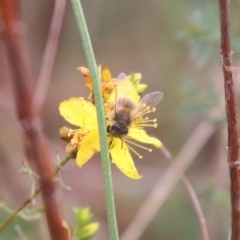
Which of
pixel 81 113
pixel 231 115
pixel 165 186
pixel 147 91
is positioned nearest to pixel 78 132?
pixel 81 113

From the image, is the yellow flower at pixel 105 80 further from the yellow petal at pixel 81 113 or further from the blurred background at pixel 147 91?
the blurred background at pixel 147 91

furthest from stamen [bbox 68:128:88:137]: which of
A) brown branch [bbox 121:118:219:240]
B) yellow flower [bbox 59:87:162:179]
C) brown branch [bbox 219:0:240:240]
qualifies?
brown branch [bbox 121:118:219:240]

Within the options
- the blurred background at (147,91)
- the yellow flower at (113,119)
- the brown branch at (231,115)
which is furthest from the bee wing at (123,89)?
the blurred background at (147,91)

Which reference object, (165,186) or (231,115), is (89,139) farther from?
(165,186)

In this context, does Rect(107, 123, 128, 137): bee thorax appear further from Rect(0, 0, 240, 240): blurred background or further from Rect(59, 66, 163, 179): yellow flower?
Rect(0, 0, 240, 240): blurred background

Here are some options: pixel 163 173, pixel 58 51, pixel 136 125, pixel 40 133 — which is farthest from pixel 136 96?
pixel 58 51

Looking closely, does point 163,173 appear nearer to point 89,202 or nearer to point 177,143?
point 177,143
